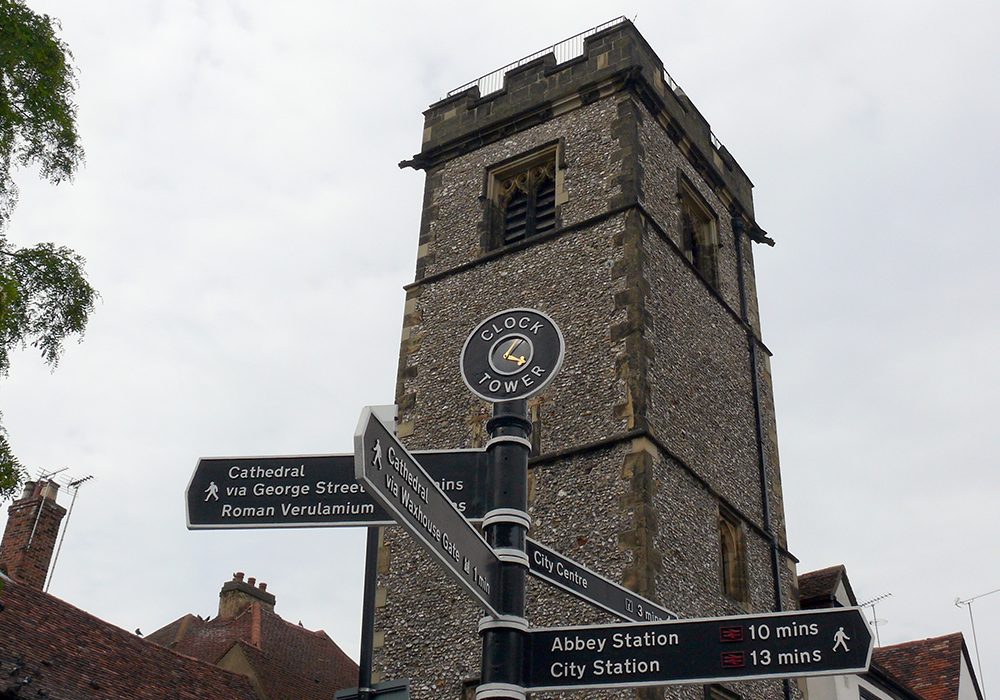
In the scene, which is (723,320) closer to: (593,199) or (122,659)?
(593,199)

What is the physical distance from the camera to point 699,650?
4180 mm

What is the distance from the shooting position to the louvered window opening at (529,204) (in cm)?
1675

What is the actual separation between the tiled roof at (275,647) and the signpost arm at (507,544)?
47.5 feet

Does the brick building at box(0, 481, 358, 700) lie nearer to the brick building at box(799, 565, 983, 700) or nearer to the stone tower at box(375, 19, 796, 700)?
the stone tower at box(375, 19, 796, 700)

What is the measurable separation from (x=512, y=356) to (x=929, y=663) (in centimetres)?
1713

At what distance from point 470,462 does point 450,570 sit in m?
0.74

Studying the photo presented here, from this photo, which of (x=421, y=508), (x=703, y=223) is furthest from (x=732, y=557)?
(x=421, y=508)

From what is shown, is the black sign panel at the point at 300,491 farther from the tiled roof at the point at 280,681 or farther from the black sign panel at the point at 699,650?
the tiled roof at the point at 280,681

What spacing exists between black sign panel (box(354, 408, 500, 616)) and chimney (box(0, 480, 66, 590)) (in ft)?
43.3

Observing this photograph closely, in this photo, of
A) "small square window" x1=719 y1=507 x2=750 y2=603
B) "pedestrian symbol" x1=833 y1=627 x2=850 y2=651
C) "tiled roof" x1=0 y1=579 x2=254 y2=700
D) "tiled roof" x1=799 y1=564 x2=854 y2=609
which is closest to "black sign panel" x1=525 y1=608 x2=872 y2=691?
"pedestrian symbol" x1=833 y1=627 x2=850 y2=651

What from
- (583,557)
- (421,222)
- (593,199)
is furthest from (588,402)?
(421,222)

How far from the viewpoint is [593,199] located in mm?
16047

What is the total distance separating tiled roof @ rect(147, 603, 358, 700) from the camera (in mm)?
18703

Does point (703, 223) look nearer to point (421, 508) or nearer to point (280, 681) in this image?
point (280, 681)
